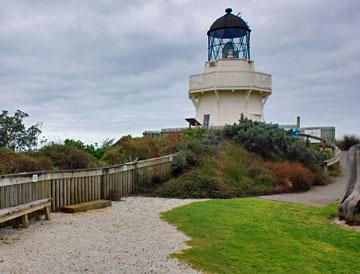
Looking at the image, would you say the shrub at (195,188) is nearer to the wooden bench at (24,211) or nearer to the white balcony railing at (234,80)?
the wooden bench at (24,211)

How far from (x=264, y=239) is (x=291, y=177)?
884cm

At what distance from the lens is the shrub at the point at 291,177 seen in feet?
53.5

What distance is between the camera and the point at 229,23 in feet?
93.1

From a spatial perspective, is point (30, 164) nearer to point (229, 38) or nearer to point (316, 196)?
point (316, 196)

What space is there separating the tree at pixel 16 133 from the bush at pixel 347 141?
73.1ft

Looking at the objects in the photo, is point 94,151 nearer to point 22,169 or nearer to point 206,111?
point 22,169

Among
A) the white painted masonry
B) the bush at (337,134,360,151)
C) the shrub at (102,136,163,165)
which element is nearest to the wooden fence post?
the shrub at (102,136,163,165)

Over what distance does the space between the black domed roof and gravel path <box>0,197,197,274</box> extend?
781 inches

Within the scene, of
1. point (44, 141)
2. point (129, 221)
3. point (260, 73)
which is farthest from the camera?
point (260, 73)

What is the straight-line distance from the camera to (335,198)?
47.8 ft

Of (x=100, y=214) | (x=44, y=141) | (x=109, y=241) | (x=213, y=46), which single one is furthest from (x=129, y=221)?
(x=213, y=46)

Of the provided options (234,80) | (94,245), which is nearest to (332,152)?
(234,80)

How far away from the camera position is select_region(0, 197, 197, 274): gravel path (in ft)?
21.3

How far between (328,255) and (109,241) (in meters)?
3.95
